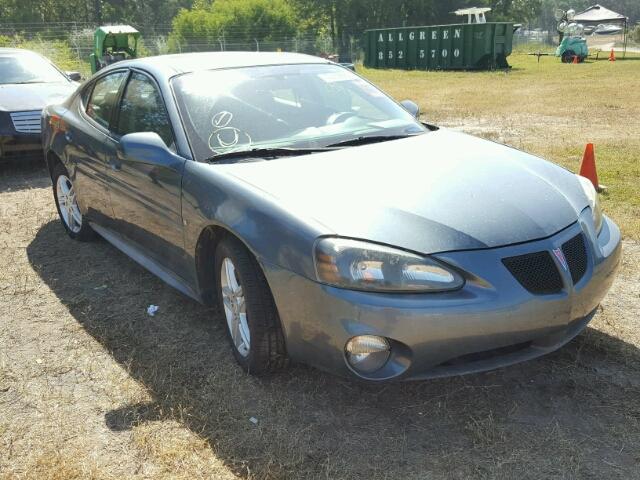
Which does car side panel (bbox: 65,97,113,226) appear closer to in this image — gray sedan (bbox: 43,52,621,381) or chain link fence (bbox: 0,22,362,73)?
gray sedan (bbox: 43,52,621,381)

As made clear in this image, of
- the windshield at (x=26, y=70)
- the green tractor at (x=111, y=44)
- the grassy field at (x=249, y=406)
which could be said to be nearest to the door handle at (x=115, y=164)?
the grassy field at (x=249, y=406)

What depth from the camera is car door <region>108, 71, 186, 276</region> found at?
355 centimetres

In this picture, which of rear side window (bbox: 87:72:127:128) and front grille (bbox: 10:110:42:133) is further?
front grille (bbox: 10:110:42:133)

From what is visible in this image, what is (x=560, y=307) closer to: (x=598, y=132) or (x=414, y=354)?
(x=414, y=354)

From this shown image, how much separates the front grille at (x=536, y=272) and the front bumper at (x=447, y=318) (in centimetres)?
3

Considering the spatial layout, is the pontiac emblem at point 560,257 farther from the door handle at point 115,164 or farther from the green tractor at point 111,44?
the green tractor at point 111,44

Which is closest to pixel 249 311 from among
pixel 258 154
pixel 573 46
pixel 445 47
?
pixel 258 154

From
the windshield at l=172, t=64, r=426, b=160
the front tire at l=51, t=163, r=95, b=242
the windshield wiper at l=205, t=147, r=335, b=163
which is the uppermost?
the windshield at l=172, t=64, r=426, b=160

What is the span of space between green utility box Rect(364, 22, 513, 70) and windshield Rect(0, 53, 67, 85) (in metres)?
20.7

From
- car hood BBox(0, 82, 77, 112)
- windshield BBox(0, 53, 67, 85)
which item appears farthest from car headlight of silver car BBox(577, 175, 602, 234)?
windshield BBox(0, 53, 67, 85)

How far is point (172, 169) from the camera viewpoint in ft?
11.5

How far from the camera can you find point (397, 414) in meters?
2.93

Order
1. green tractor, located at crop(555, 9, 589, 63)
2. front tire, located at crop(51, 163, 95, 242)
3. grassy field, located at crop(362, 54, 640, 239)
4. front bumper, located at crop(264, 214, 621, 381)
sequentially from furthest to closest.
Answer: green tractor, located at crop(555, 9, 589, 63) → grassy field, located at crop(362, 54, 640, 239) → front tire, located at crop(51, 163, 95, 242) → front bumper, located at crop(264, 214, 621, 381)

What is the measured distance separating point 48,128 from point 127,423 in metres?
3.49
